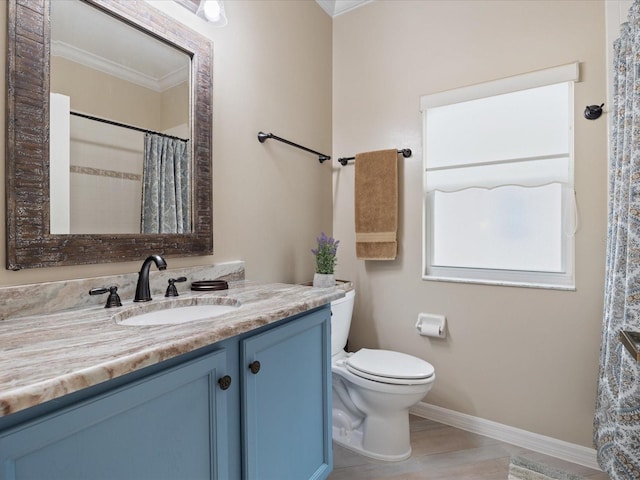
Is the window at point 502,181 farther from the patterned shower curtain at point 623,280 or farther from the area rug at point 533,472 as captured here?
the area rug at point 533,472

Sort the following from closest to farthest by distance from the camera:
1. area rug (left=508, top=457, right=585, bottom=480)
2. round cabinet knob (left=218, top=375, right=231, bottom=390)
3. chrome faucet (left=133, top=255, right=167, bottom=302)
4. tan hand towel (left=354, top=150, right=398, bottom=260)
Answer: round cabinet knob (left=218, top=375, right=231, bottom=390), chrome faucet (left=133, top=255, right=167, bottom=302), area rug (left=508, top=457, right=585, bottom=480), tan hand towel (left=354, top=150, right=398, bottom=260)

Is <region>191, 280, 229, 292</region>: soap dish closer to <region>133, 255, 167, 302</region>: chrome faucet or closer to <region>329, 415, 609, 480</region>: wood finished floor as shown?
<region>133, 255, 167, 302</region>: chrome faucet

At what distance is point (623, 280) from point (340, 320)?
1277 mm

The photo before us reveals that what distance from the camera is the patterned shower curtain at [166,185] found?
129cm

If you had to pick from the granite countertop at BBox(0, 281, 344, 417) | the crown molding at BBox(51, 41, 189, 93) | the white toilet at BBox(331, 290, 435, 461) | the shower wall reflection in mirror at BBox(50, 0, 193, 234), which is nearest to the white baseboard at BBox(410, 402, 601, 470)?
the white toilet at BBox(331, 290, 435, 461)

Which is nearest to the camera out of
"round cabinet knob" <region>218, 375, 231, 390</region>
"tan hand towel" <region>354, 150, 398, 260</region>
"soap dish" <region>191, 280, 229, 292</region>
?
"round cabinet knob" <region>218, 375, 231, 390</region>

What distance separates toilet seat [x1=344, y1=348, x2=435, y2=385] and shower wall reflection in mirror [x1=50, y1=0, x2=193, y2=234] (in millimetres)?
1080

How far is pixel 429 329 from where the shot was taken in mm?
1983

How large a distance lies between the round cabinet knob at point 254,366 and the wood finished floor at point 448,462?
983mm

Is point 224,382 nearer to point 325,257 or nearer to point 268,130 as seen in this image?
point 325,257

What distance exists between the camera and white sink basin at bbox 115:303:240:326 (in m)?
1.06

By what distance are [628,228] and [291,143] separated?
62.1 inches

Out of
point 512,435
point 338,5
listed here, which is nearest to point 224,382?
point 512,435

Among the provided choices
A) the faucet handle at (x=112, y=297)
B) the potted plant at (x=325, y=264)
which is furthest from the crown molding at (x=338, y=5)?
the faucet handle at (x=112, y=297)
